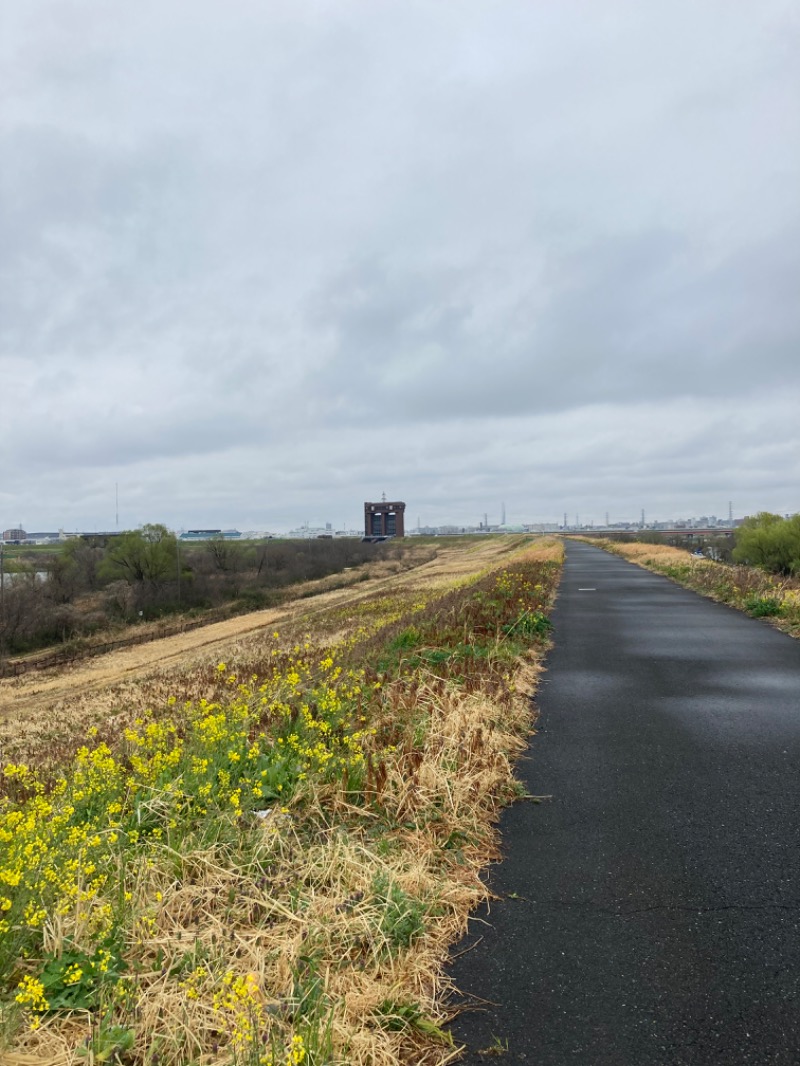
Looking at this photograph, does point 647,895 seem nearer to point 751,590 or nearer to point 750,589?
point 751,590

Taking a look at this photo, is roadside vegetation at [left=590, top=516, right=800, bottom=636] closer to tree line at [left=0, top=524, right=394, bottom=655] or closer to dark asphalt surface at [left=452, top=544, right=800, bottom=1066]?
dark asphalt surface at [left=452, top=544, right=800, bottom=1066]

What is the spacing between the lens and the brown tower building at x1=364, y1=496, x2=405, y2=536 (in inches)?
6457

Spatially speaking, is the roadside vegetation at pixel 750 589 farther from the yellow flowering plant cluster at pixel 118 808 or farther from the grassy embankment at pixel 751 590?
the yellow flowering plant cluster at pixel 118 808

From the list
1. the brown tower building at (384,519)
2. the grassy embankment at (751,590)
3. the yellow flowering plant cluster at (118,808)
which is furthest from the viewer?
the brown tower building at (384,519)

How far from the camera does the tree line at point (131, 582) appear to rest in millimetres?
39750

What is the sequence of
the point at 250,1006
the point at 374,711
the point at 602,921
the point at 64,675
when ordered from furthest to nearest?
the point at 64,675
the point at 374,711
the point at 602,921
the point at 250,1006

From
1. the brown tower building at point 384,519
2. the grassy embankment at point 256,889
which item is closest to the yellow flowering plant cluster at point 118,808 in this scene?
the grassy embankment at point 256,889

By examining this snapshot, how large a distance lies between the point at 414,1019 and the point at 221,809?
1.94 metres

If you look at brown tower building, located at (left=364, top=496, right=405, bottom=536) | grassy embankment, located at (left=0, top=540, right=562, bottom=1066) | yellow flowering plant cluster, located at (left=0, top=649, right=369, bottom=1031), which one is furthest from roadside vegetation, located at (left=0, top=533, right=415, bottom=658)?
brown tower building, located at (left=364, top=496, right=405, bottom=536)

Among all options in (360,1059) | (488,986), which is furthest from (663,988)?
(360,1059)

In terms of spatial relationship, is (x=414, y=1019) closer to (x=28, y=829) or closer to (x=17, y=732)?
(x=28, y=829)

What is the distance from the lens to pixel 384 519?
16538 cm

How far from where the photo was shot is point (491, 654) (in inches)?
319

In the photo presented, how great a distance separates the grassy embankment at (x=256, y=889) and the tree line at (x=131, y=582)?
131ft
